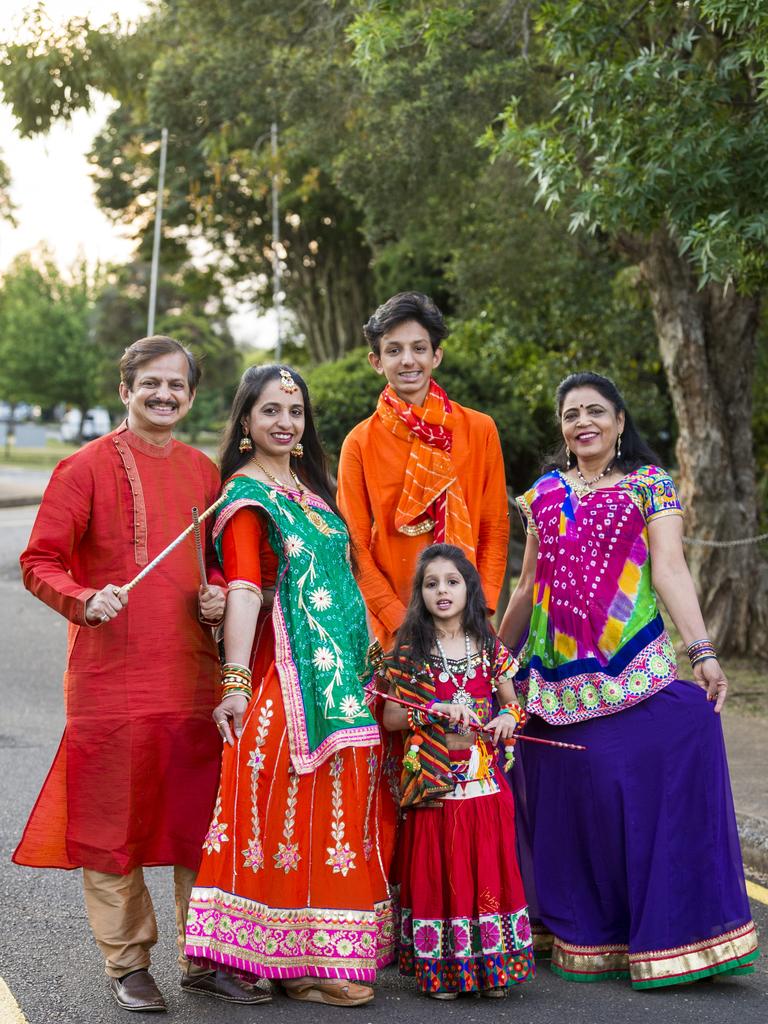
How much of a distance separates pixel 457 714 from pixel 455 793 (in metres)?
0.27

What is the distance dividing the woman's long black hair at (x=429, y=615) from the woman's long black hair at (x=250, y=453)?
14.5 inches

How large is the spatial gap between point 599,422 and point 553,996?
74.3 inches

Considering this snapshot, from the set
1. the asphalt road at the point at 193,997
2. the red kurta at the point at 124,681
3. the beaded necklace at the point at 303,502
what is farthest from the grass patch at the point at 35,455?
the red kurta at the point at 124,681

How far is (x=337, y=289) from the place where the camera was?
27.9m

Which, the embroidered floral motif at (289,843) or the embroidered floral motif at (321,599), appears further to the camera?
the embroidered floral motif at (321,599)

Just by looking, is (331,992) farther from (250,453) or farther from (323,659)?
(250,453)

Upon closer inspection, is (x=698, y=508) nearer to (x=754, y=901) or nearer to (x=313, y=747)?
(x=754, y=901)

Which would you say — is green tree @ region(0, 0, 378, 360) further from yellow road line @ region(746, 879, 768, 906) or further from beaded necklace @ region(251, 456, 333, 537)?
yellow road line @ region(746, 879, 768, 906)

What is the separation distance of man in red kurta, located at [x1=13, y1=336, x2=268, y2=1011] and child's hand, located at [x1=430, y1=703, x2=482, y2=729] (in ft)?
2.37

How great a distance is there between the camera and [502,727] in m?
4.04

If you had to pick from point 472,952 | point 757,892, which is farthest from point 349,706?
point 757,892

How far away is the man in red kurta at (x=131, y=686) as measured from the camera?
3771 mm

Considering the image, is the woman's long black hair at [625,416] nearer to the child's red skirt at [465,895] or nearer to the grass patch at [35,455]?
the child's red skirt at [465,895]

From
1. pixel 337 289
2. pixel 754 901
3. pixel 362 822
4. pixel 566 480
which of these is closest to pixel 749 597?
pixel 754 901
